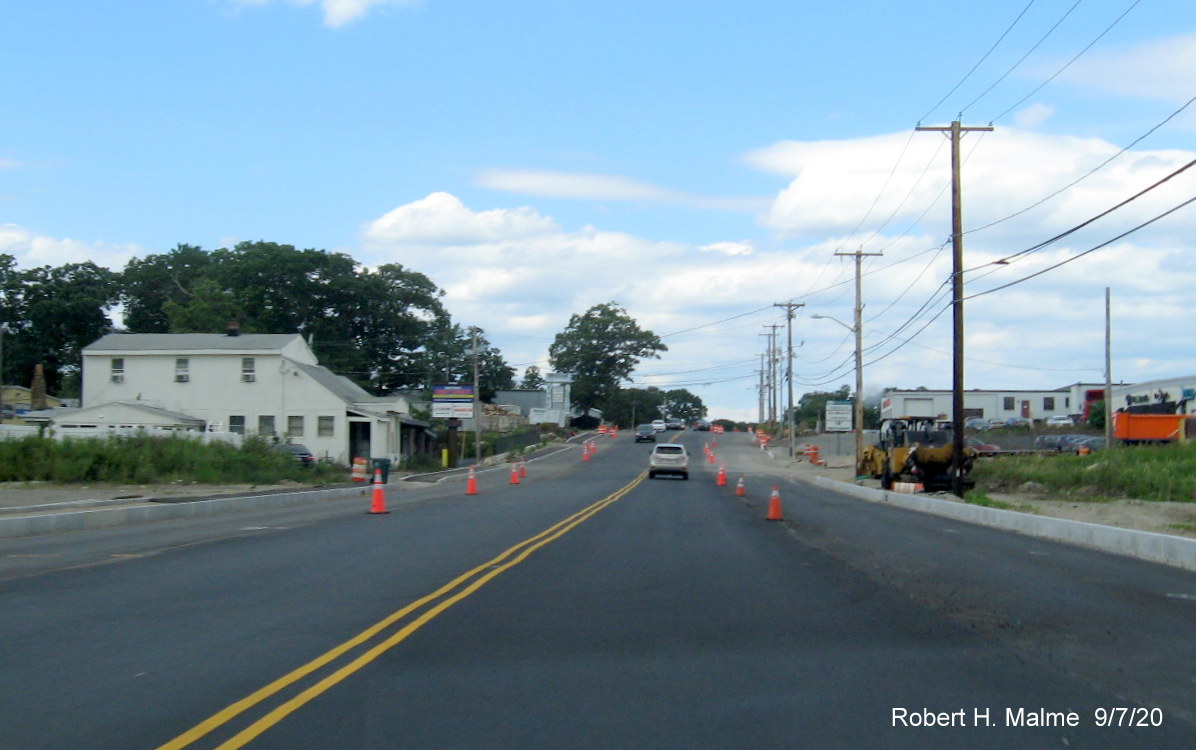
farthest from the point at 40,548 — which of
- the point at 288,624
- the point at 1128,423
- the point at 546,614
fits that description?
the point at 1128,423

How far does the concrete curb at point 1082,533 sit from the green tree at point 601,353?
99276 mm

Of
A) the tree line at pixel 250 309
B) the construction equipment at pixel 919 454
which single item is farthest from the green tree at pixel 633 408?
the construction equipment at pixel 919 454

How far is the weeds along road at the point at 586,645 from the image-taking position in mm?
6852

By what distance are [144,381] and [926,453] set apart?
1597 inches

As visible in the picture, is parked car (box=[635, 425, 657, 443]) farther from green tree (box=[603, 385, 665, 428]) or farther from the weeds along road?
the weeds along road

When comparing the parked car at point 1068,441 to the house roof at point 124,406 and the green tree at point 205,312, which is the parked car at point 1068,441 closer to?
the house roof at point 124,406

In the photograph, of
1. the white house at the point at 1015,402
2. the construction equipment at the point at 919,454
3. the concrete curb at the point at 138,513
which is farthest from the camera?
the white house at the point at 1015,402

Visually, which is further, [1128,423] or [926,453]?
[1128,423]

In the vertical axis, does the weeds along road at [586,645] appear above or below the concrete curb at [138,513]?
above

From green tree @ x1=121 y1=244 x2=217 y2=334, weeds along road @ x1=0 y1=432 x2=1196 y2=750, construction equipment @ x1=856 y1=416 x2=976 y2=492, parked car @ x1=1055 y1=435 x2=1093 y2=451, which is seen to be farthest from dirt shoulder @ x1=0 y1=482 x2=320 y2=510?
green tree @ x1=121 y1=244 x2=217 y2=334

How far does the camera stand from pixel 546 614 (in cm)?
1090

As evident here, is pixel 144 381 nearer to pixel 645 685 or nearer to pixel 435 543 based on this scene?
pixel 435 543

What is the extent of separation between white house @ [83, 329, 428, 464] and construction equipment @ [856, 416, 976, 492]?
28.6 m

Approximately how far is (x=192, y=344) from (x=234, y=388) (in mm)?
3558
